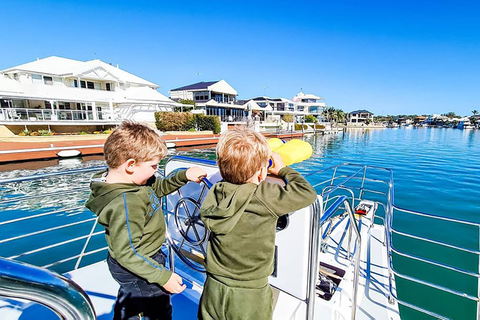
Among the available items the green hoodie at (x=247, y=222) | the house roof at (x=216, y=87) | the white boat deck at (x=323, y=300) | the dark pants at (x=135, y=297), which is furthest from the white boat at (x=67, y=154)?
the house roof at (x=216, y=87)

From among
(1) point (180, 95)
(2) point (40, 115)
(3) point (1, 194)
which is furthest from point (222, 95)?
(3) point (1, 194)

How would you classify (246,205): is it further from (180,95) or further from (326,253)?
(180,95)

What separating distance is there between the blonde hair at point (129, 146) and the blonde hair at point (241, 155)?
444 millimetres

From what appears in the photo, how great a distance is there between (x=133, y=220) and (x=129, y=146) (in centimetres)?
39

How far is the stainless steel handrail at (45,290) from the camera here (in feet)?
1.73

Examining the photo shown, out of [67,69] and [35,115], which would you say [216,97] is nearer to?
[67,69]

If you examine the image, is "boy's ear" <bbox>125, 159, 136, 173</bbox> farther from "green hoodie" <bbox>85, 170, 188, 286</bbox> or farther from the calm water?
the calm water

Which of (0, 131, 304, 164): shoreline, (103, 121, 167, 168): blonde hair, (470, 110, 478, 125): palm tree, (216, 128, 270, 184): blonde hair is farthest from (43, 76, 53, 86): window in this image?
(470, 110, 478, 125): palm tree

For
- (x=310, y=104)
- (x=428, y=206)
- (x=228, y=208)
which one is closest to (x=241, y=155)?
(x=228, y=208)

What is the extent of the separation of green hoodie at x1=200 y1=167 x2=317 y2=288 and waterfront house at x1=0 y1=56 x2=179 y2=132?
20627 mm

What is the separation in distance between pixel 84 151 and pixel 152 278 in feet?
54.6

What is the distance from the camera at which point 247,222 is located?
1.08 m

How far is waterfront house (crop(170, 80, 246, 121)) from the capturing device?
123 feet

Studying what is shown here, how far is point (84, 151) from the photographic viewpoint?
14836 mm
